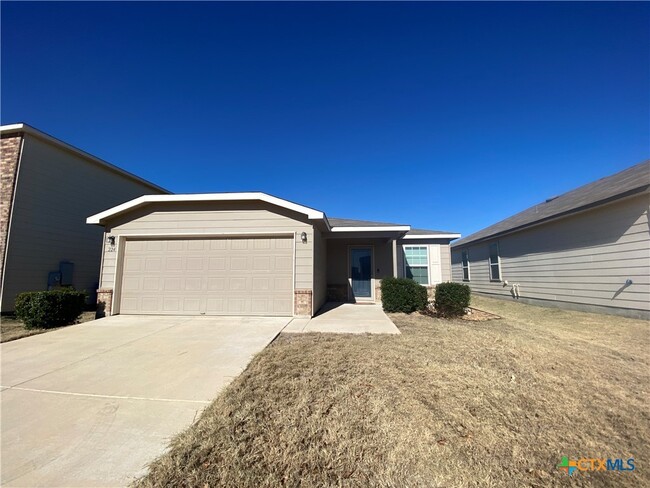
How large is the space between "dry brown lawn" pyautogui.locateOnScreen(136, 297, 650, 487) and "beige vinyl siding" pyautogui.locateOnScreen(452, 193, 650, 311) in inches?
158

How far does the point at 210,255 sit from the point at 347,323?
14.9 feet

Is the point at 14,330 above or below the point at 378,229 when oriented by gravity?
below

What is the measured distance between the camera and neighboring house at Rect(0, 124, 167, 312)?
8.97 m

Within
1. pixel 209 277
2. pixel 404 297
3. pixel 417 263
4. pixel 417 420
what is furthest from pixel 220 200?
pixel 417 263

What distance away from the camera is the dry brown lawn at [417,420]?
2109 millimetres

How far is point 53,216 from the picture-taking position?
10.1 metres

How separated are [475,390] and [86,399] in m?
4.61

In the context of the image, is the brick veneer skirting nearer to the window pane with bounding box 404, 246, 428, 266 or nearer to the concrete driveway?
the concrete driveway

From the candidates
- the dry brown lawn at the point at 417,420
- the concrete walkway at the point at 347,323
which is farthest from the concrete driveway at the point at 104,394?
the concrete walkway at the point at 347,323

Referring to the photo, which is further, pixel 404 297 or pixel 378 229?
pixel 378 229

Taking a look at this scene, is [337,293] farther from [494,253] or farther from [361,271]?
[494,253]

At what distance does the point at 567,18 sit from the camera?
7082 mm

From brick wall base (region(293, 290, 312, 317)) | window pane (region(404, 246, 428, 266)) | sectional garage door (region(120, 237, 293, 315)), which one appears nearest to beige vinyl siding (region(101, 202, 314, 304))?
brick wall base (region(293, 290, 312, 317))

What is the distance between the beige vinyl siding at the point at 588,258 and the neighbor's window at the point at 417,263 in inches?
163
